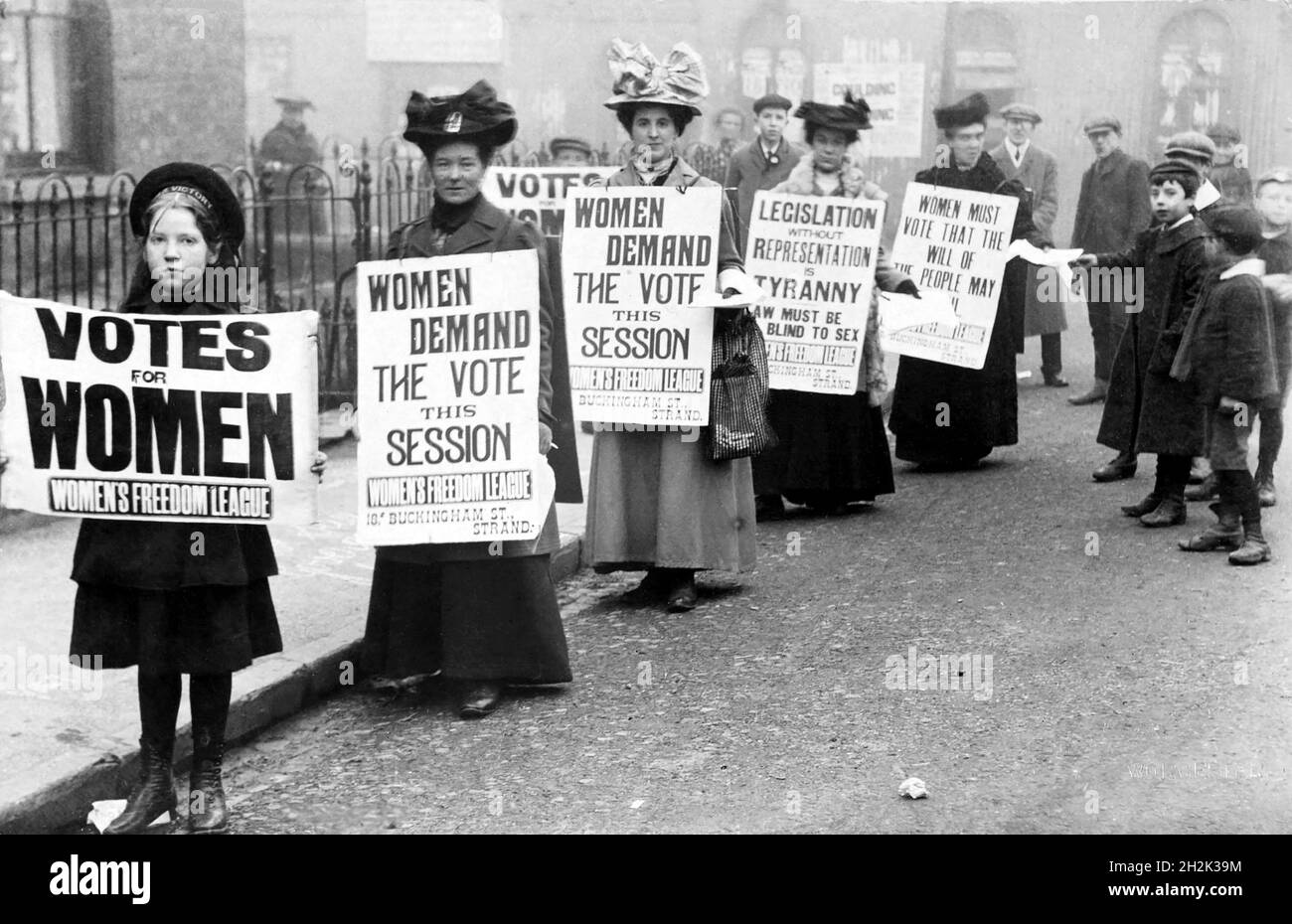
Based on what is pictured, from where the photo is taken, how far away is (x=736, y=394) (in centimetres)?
772

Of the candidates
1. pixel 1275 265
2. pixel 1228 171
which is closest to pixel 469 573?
pixel 1275 265

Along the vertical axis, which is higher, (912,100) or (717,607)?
(912,100)

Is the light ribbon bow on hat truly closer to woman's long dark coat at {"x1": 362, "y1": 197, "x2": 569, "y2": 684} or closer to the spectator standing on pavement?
woman's long dark coat at {"x1": 362, "y1": 197, "x2": 569, "y2": 684}

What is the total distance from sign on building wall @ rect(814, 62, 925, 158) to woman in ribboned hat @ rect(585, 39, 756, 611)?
17854 millimetres

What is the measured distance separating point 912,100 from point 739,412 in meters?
18.6

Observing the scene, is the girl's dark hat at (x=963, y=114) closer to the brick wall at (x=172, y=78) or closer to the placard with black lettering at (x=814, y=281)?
the placard with black lettering at (x=814, y=281)

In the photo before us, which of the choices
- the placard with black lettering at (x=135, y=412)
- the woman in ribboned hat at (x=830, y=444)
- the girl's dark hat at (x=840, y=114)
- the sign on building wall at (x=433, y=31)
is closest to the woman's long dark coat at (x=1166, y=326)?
the woman in ribboned hat at (x=830, y=444)

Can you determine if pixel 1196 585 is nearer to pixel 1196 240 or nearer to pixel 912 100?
pixel 1196 240

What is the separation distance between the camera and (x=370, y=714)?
254 inches

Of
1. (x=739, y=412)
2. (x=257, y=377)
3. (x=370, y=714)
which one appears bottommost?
(x=370, y=714)

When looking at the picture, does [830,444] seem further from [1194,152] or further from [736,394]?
[1194,152]

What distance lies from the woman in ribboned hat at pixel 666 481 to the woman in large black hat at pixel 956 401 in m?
3.19

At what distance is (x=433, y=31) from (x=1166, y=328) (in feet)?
49.1
